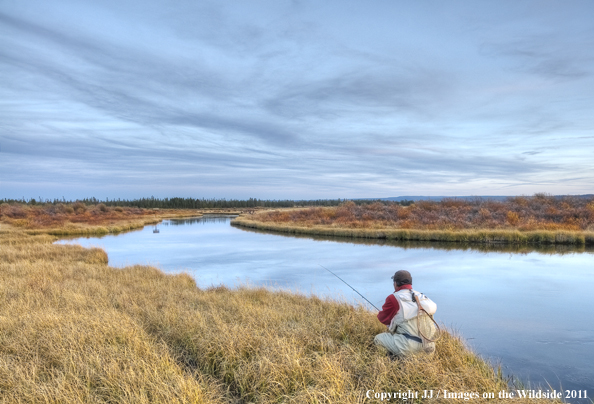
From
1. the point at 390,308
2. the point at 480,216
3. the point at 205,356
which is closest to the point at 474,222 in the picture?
the point at 480,216

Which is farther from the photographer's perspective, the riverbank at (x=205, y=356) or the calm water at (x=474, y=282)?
the calm water at (x=474, y=282)

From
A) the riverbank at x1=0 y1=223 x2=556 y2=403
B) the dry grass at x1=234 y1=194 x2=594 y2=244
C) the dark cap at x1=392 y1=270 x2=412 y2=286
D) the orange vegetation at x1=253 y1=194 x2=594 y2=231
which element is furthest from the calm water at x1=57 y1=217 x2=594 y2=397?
the orange vegetation at x1=253 y1=194 x2=594 y2=231

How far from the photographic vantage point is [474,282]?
13422 mm

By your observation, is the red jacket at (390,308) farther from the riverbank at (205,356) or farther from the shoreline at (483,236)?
the shoreline at (483,236)

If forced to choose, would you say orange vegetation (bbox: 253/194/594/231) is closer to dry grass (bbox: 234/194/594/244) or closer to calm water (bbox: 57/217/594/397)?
Result: dry grass (bbox: 234/194/594/244)

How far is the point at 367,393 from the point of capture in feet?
13.4

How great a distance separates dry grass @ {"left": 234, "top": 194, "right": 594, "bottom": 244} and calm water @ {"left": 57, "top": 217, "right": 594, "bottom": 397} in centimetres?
425

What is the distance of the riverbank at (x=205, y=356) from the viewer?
13.6ft

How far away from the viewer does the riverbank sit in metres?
4.15

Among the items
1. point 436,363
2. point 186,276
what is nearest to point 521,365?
point 436,363

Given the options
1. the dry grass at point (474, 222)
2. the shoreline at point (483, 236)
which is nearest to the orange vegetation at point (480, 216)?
the dry grass at point (474, 222)

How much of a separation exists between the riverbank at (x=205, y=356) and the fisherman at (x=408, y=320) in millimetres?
202

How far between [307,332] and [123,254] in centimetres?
1954

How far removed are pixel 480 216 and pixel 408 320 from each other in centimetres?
3545
